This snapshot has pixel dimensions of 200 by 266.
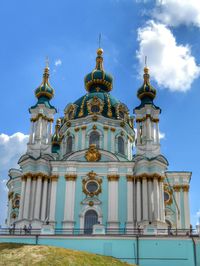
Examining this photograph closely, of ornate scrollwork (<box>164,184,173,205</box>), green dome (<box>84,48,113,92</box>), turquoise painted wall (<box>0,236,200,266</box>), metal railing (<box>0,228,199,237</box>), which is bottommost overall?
turquoise painted wall (<box>0,236,200,266</box>)

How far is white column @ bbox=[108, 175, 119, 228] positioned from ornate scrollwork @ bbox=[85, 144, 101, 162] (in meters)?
2.21

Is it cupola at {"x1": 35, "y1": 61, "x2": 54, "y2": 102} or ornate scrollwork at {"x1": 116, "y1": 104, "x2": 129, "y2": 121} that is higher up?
cupola at {"x1": 35, "y1": 61, "x2": 54, "y2": 102}

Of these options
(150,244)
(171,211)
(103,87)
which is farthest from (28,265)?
(103,87)

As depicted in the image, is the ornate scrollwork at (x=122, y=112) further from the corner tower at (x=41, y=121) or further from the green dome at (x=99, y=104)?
the corner tower at (x=41, y=121)

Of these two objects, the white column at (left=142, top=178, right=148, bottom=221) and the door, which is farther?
the door

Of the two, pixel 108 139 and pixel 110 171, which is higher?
pixel 108 139

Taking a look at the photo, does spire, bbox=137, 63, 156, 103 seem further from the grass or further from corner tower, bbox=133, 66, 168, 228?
the grass

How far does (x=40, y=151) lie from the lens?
36.2m

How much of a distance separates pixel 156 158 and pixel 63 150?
917cm

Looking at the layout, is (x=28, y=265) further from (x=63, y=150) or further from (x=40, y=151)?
(x=63, y=150)

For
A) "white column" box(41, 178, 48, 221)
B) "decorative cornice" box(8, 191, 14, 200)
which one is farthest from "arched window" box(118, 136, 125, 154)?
"decorative cornice" box(8, 191, 14, 200)

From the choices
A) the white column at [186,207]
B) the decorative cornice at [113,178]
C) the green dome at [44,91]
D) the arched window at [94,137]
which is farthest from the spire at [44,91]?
the white column at [186,207]

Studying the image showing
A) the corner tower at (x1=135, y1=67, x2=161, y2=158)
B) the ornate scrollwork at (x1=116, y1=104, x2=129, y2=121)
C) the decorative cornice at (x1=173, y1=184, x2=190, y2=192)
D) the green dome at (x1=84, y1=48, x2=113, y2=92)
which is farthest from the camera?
the green dome at (x1=84, y1=48, x2=113, y2=92)

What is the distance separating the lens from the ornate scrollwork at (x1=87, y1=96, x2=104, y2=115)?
130 ft
